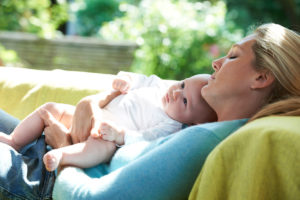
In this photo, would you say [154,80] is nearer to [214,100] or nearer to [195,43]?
[214,100]

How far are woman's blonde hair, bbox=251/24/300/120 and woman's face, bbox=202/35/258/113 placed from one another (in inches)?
1.0

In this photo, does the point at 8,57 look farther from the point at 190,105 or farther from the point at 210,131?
the point at 210,131

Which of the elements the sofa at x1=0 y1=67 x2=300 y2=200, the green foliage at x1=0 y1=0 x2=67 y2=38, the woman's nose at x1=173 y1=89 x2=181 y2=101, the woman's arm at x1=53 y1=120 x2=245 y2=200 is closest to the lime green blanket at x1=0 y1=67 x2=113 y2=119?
the woman's nose at x1=173 y1=89 x2=181 y2=101

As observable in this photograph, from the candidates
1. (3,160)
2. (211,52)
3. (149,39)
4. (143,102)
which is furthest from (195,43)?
(3,160)

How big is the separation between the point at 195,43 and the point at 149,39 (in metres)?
0.53

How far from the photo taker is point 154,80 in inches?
74.4

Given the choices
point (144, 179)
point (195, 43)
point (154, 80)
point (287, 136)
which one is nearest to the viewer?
point (287, 136)

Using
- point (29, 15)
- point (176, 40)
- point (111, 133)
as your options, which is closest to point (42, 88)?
point (111, 133)

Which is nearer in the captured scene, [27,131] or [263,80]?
[263,80]

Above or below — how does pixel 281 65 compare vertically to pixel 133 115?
above

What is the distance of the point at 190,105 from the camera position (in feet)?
5.29

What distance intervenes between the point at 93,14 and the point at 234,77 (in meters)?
6.19

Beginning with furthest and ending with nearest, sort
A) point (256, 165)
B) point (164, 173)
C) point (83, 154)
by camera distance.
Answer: point (83, 154) < point (164, 173) < point (256, 165)

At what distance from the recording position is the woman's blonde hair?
1243mm
